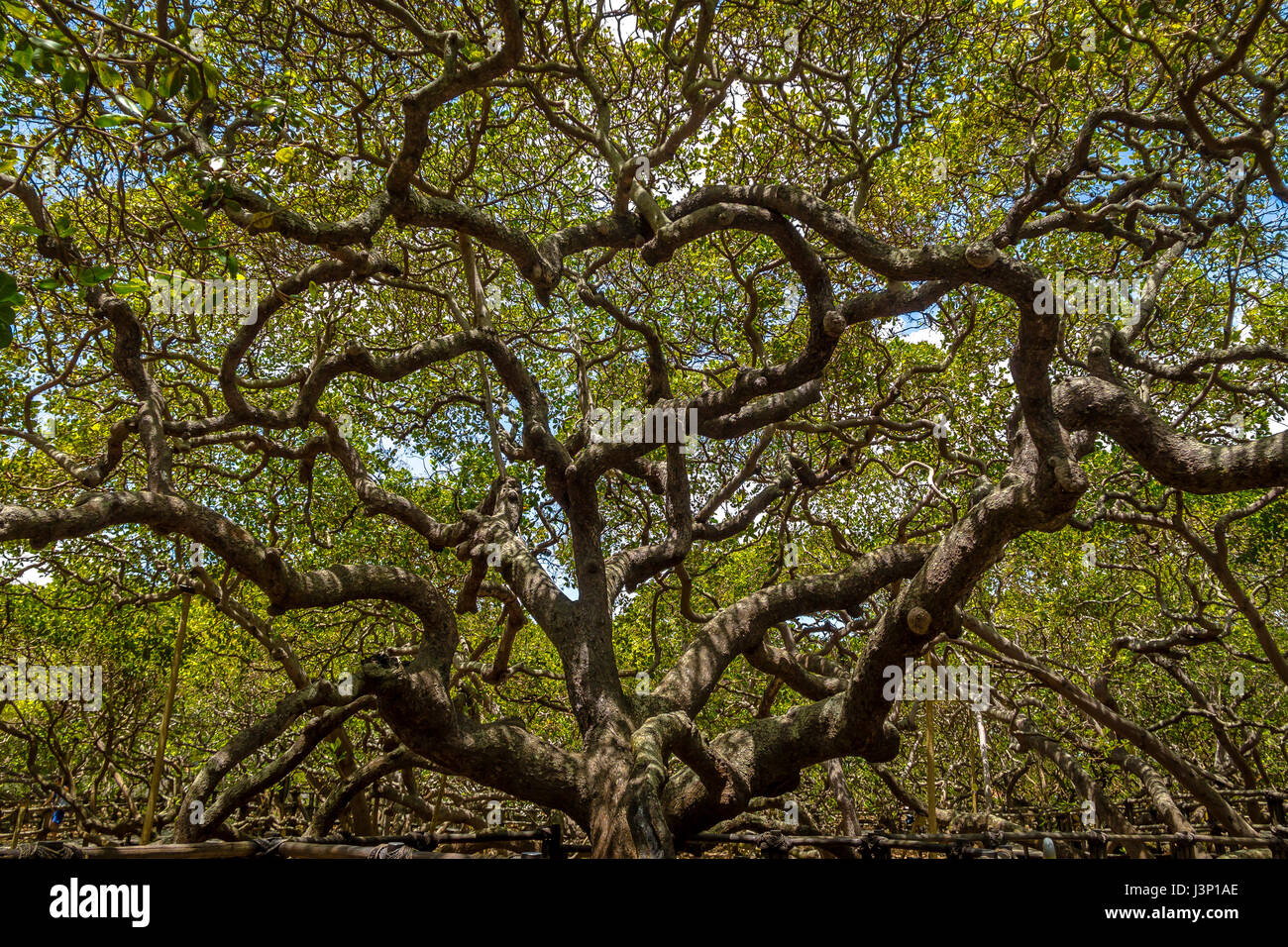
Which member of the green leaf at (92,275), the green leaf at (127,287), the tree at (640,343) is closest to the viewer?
the green leaf at (92,275)

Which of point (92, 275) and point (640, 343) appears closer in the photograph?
point (92, 275)

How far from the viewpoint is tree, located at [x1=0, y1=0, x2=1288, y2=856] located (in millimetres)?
4535

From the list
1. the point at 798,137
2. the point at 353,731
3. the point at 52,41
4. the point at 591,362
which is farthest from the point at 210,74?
the point at 353,731

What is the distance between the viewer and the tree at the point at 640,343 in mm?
4535

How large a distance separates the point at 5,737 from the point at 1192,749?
2414 cm

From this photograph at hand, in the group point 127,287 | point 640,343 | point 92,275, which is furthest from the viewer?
point 640,343

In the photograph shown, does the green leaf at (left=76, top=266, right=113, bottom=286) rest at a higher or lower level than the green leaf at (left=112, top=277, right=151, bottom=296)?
lower

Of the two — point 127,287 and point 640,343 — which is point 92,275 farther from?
point 640,343

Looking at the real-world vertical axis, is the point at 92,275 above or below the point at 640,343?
below

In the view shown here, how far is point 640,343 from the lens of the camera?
8.70m

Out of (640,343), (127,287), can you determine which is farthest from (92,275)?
(640,343)

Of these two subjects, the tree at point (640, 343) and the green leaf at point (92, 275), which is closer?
the green leaf at point (92, 275)

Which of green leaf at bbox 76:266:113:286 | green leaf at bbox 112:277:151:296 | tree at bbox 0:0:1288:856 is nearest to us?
green leaf at bbox 76:266:113:286

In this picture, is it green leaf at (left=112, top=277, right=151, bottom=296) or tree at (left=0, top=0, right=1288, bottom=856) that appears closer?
green leaf at (left=112, top=277, right=151, bottom=296)
